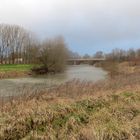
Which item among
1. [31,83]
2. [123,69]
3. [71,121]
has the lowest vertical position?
[31,83]

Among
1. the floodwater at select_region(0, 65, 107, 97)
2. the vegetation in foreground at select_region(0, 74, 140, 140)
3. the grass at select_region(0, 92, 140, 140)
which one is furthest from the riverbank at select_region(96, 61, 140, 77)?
the grass at select_region(0, 92, 140, 140)

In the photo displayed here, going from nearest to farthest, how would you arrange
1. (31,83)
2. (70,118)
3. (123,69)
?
(70,118), (31,83), (123,69)

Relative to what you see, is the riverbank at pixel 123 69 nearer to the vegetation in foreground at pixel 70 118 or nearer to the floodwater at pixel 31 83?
the floodwater at pixel 31 83

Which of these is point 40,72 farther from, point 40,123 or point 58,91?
point 40,123

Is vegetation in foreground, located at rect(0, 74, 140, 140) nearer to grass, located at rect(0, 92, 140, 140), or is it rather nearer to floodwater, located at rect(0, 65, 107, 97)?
grass, located at rect(0, 92, 140, 140)

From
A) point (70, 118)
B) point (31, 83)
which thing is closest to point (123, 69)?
point (31, 83)

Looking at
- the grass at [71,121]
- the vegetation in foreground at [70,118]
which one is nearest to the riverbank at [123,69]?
the vegetation in foreground at [70,118]

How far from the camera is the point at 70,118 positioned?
7.11 metres

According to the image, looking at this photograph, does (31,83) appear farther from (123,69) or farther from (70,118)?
(123,69)

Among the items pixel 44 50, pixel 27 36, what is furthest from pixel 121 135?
pixel 27 36

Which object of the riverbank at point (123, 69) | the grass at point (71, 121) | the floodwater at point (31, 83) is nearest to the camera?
the grass at point (71, 121)

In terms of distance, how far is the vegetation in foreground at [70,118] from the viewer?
601cm

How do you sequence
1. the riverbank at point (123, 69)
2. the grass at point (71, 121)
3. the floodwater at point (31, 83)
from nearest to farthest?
1. the grass at point (71, 121)
2. the floodwater at point (31, 83)
3. the riverbank at point (123, 69)

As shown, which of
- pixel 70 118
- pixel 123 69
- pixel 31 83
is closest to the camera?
pixel 70 118
